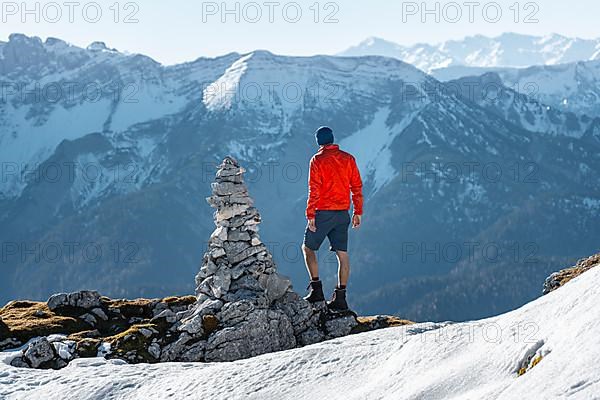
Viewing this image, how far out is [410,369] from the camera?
12156 millimetres

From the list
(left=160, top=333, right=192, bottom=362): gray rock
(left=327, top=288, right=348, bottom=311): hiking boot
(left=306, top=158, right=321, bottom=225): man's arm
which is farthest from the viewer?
(left=327, top=288, right=348, bottom=311): hiking boot

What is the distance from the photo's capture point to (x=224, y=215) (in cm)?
2445

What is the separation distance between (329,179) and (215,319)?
18.9 ft

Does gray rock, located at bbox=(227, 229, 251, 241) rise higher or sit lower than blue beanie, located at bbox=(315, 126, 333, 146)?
lower

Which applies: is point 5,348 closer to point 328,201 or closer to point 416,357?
point 328,201

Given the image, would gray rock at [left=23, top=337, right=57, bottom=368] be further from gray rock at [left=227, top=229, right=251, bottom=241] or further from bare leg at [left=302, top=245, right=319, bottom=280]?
bare leg at [left=302, top=245, right=319, bottom=280]

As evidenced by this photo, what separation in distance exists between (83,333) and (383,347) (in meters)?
12.7

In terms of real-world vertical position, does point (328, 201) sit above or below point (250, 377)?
above

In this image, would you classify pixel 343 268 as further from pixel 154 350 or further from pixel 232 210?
pixel 154 350

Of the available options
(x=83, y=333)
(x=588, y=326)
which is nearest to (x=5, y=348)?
(x=83, y=333)

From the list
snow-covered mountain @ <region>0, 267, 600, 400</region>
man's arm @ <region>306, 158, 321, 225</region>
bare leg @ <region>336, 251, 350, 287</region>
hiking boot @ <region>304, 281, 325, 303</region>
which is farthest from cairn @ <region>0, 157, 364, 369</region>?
man's arm @ <region>306, 158, 321, 225</region>

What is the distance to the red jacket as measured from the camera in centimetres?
2154

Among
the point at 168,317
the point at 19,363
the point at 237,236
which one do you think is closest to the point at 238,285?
the point at 237,236

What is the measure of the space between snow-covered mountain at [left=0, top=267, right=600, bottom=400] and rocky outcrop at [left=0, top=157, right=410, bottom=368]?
361cm
